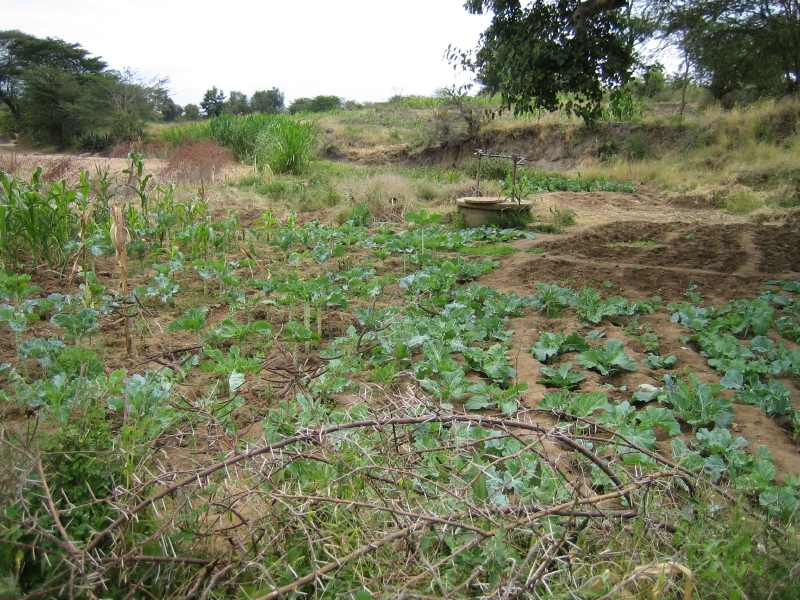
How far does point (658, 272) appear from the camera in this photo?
5148 millimetres

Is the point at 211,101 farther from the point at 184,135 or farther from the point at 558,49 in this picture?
the point at 558,49

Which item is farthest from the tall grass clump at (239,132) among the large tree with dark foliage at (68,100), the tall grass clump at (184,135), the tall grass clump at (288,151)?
the large tree with dark foliage at (68,100)

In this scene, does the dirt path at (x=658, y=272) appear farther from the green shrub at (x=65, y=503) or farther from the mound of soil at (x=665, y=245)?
the green shrub at (x=65, y=503)

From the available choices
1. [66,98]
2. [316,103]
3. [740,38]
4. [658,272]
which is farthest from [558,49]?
[316,103]

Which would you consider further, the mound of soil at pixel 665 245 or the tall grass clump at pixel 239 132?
the tall grass clump at pixel 239 132

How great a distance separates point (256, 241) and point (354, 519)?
5.77 meters

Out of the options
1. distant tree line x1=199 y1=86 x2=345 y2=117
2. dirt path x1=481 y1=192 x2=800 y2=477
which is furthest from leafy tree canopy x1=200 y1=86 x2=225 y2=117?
dirt path x1=481 y1=192 x2=800 y2=477

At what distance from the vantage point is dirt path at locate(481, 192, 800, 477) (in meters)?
2.84

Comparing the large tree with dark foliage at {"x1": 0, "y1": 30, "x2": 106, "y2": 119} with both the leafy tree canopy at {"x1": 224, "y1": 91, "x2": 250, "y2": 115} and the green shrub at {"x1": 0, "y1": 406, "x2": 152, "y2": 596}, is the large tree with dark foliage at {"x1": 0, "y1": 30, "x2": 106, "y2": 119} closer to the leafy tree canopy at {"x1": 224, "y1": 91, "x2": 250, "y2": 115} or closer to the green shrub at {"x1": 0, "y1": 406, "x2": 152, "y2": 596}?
the leafy tree canopy at {"x1": 224, "y1": 91, "x2": 250, "y2": 115}

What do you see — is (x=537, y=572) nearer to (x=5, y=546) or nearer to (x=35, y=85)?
(x=5, y=546)

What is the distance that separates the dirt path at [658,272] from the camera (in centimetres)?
284

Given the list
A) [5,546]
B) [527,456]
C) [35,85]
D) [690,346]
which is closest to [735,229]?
[690,346]

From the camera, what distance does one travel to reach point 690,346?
3.44 m

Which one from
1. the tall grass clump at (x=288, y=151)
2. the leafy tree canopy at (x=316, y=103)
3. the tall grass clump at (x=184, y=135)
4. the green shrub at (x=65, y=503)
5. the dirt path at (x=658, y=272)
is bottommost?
the dirt path at (x=658, y=272)
